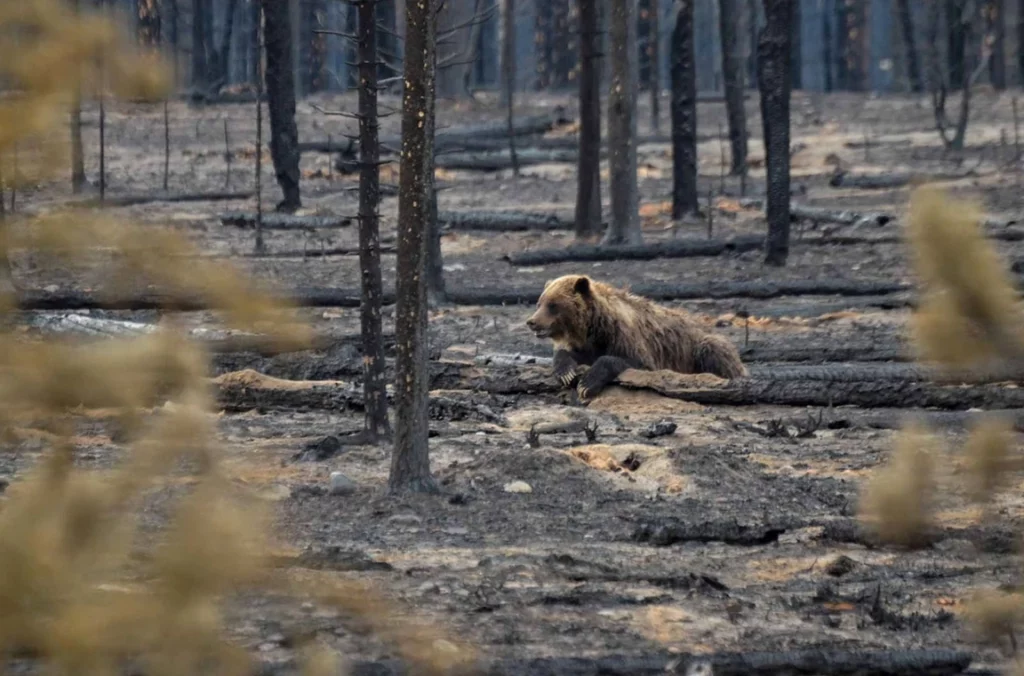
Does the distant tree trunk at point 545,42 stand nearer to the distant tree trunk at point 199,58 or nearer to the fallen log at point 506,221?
the distant tree trunk at point 199,58

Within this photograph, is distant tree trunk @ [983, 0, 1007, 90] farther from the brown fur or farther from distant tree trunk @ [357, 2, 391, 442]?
distant tree trunk @ [357, 2, 391, 442]

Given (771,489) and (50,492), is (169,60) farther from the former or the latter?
(771,489)

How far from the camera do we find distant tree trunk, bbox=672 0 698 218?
81.8 feet

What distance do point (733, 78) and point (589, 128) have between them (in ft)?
26.0

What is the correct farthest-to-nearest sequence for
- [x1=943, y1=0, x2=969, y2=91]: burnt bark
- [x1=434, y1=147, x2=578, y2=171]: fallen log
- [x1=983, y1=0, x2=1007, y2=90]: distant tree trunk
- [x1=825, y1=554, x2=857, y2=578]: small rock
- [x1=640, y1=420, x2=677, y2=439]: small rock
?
1. [x1=983, y1=0, x2=1007, y2=90]: distant tree trunk
2. [x1=943, y1=0, x2=969, y2=91]: burnt bark
3. [x1=434, y1=147, x2=578, y2=171]: fallen log
4. [x1=640, y1=420, x2=677, y2=439]: small rock
5. [x1=825, y1=554, x2=857, y2=578]: small rock

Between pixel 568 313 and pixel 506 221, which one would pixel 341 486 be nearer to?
pixel 568 313

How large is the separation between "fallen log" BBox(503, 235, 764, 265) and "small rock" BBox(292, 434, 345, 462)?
11.0m

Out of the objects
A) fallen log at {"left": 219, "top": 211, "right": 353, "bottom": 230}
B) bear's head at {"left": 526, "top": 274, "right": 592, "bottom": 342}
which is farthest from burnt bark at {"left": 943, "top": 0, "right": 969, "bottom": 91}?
bear's head at {"left": 526, "top": 274, "right": 592, "bottom": 342}

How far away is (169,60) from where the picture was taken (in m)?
2.68

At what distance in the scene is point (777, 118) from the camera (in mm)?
20312

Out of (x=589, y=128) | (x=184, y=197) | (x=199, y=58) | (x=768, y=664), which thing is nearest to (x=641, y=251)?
(x=589, y=128)

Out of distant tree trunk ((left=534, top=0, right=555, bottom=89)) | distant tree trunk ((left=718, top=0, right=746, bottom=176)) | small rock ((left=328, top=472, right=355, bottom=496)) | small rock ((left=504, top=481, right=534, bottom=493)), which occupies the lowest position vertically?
small rock ((left=504, top=481, right=534, bottom=493))

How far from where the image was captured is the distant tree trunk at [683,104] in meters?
24.9

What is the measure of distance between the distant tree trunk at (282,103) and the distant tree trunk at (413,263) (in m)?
17.7
